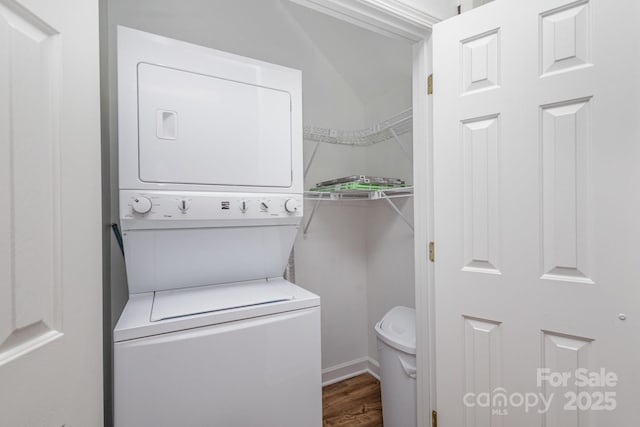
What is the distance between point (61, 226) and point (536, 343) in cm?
156

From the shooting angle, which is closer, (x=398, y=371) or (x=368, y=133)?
(x=398, y=371)

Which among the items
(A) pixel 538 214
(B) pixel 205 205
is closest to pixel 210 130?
(B) pixel 205 205

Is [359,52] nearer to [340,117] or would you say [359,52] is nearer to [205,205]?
[340,117]

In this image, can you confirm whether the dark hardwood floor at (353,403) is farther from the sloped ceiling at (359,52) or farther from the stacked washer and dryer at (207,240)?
the sloped ceiling at (359,52)

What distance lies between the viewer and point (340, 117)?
8.22 feet

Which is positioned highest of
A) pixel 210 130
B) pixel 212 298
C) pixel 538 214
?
pixel 210 130

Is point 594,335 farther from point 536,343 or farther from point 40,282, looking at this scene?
point 40,282

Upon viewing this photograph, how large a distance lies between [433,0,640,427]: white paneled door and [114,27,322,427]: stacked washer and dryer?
0.70 metres

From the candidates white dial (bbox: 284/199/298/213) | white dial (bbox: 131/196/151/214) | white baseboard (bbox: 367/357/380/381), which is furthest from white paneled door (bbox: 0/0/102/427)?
white baseboard (bbox: 367/357/380/381)

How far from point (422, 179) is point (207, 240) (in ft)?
3.70

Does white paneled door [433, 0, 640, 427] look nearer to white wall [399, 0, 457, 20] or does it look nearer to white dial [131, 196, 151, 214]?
white wall [399, 0, 457, 20]

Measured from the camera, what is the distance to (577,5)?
104cm

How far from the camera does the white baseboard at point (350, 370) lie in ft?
7.90

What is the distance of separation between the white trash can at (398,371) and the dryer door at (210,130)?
109 cm
